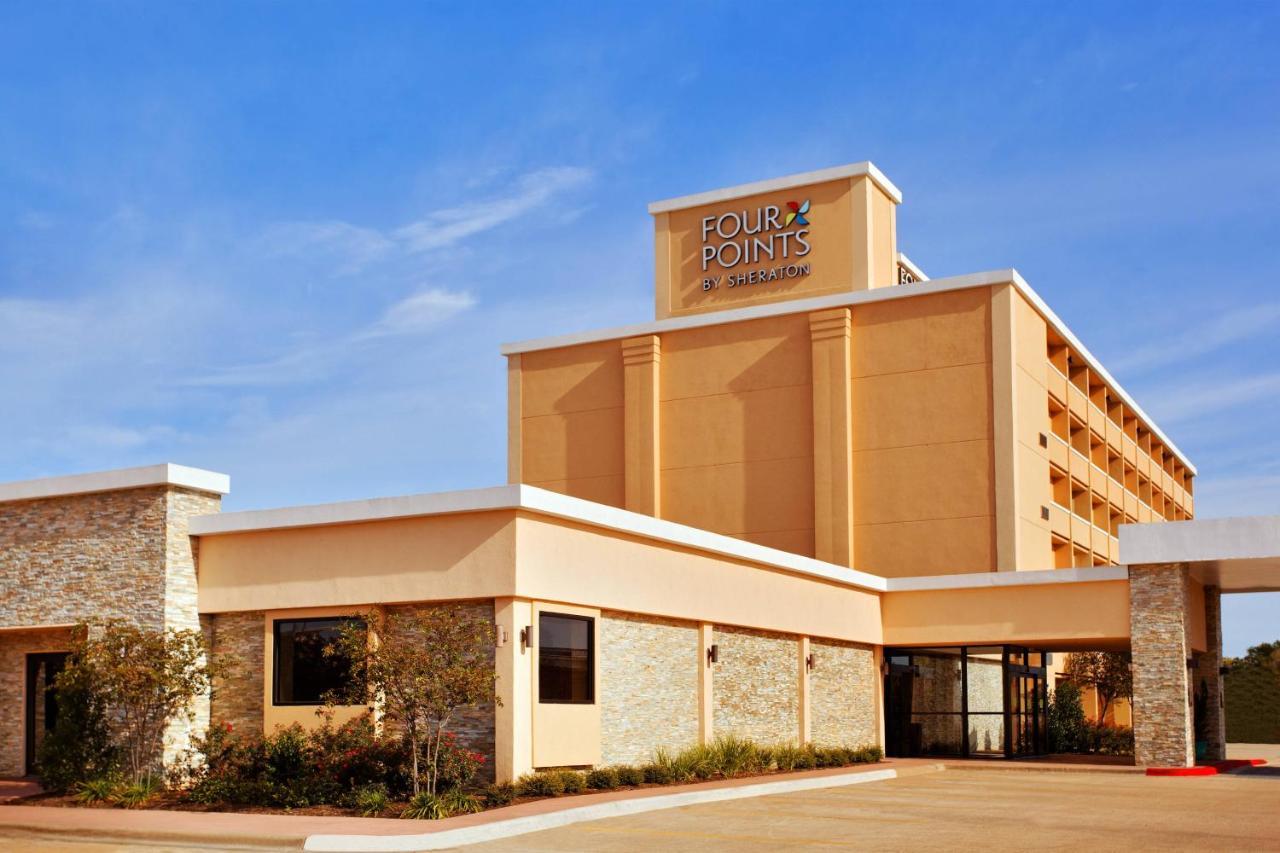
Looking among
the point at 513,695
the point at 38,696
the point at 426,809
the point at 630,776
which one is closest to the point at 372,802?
the point at 426,809

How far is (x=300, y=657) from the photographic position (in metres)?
25.4

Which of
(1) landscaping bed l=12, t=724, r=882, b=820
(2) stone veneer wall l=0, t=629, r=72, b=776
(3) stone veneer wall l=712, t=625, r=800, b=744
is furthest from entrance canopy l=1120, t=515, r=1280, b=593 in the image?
(2) stone veneer wall l=0, t=629, r=72, b=776

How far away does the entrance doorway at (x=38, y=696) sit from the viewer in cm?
2819

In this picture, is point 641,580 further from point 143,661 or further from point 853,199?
point 853,199

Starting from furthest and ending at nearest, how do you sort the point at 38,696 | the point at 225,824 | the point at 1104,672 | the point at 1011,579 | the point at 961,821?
the point at 1104,672, the point at 1011,579, the point at 38,696, the point at 961,821, the point at 225,824

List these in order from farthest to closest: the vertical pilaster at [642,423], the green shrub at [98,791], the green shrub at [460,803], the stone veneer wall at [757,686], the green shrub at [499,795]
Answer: the vertical pilaster at [642,423] → the stone veneer wall at [757,686] → the green shrub at [98,791] → the green shrub at [499,795] → the green shrub at [460,803]

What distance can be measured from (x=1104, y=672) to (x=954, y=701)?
14371 millimetres

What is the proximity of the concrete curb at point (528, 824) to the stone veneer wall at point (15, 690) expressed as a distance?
42.0 ft

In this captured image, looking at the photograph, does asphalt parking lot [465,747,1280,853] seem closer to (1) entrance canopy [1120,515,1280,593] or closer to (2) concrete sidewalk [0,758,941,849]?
(2) concrete sidewalk [0,758,941,849]

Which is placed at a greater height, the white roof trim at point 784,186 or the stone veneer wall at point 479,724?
the white roof trim at point 784,186

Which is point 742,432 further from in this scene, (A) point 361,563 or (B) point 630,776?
(A) point 361,563

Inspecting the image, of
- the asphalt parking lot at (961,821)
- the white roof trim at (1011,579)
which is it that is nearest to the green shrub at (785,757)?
the asphalt parking lot at (961,821)

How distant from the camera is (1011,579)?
119ft

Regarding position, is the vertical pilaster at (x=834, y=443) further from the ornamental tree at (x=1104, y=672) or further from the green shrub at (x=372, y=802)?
the green shrub at (x=372, y=802)
